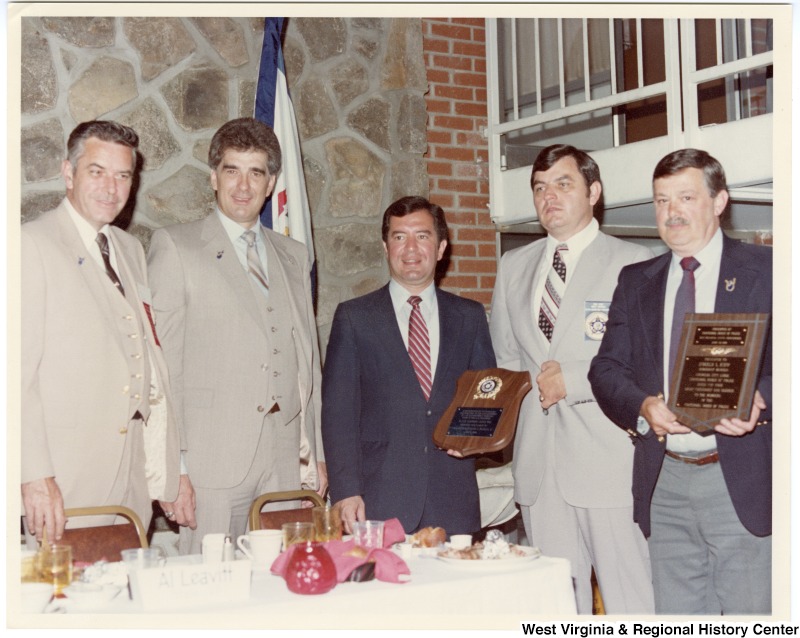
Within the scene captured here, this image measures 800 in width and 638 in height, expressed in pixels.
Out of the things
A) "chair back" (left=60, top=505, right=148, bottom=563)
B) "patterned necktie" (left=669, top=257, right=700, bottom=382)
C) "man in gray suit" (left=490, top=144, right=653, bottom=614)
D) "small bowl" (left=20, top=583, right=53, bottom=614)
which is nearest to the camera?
"small bowl" (left=20, top=583, right=53, bottom=614)

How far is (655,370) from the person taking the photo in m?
2.88

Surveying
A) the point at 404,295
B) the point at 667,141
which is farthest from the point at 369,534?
the point at 667,141

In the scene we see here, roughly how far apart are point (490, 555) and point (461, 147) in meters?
3.02

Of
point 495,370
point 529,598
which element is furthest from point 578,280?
point 529,598

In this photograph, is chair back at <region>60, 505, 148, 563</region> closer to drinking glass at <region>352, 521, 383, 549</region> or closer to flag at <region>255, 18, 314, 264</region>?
drinking glass at <region>352, 521, 383, 549</region>

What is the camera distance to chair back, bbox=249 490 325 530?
9.61ft

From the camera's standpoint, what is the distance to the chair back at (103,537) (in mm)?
2588

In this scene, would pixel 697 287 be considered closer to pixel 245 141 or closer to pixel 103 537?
pixel 245 141

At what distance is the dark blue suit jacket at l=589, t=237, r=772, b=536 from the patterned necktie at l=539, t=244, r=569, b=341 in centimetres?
23

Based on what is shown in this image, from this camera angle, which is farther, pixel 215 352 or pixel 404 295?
pixel 404 295

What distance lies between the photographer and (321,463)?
3.46 meters

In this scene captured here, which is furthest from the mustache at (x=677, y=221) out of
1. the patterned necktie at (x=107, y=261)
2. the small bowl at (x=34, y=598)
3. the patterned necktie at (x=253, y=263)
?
the small bowl at (x=34, y=598)

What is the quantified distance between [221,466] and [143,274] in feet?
2.36

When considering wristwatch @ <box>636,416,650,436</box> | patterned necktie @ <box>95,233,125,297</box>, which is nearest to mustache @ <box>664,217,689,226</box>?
wristwatch @ <box>636,416,650,436</box>
